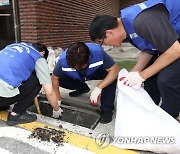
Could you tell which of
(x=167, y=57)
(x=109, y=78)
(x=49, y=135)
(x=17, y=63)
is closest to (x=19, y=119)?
(x=49, y=135)

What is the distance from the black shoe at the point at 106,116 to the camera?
2.62 m

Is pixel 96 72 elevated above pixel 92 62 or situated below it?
below

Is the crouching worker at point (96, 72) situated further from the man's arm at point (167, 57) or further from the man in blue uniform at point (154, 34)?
the man's arm at point (167, 57)

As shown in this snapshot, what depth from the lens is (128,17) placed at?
6.18 ft

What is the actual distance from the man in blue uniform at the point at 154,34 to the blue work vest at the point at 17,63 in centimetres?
70

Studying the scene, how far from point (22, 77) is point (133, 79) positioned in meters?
1.07

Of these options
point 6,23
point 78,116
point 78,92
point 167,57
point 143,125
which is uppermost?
point 167,57

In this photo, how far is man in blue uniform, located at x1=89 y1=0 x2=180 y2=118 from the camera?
5.46 feet

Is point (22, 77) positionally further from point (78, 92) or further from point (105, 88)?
point (78, 92)

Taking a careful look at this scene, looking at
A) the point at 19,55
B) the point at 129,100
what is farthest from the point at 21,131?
the point at 129,100

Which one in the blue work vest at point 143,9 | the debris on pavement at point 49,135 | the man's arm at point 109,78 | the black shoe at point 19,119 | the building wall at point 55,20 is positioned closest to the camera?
the blue work vest at point 143,9

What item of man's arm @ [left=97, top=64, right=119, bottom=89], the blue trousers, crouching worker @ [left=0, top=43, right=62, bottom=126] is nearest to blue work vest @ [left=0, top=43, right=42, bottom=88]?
crouching worker @ [left=0, top=43, right=62, bottom=126]

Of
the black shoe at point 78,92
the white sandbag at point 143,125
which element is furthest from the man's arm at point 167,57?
the black shoe at point 78,92

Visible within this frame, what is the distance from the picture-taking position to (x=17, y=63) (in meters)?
2.24
